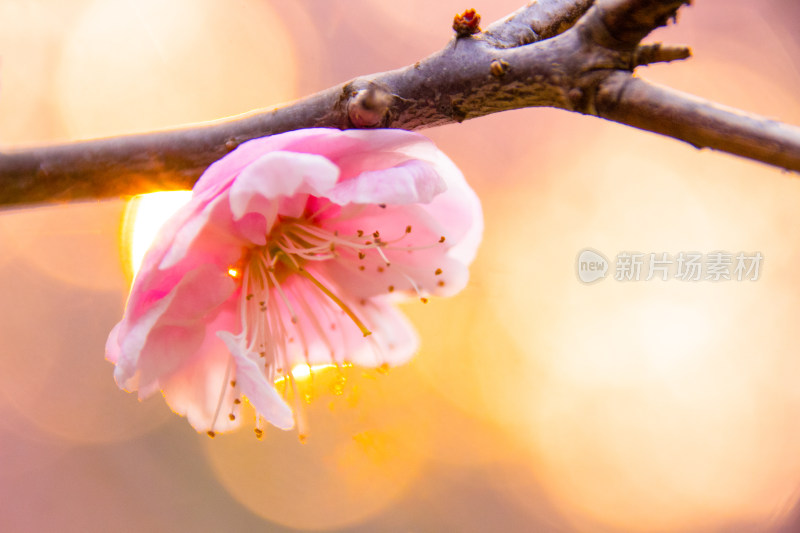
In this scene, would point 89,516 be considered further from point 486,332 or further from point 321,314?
point 321,314

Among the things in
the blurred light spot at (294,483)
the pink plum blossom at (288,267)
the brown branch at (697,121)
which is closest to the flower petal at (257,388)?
the pink plum blossom at (288,267)

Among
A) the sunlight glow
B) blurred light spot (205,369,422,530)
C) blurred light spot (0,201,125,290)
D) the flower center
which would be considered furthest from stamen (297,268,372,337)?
blurred light spot (0,201,125,290)

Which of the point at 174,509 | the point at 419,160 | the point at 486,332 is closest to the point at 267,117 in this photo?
the point at 419,160

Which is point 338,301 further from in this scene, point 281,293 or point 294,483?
point 294,483

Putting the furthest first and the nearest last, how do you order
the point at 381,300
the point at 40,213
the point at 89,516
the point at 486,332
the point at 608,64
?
1. the point at 89,516
2. the point at 486,332
3. the point at 40,213
4. the point at 381,300
5. the point at 608,64

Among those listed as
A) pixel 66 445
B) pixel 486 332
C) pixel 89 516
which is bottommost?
pixel 89 516

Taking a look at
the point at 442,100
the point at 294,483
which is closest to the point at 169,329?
the point at 442,100

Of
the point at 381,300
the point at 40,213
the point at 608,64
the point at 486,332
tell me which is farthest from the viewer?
the point at 486,332

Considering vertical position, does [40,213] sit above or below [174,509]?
above
